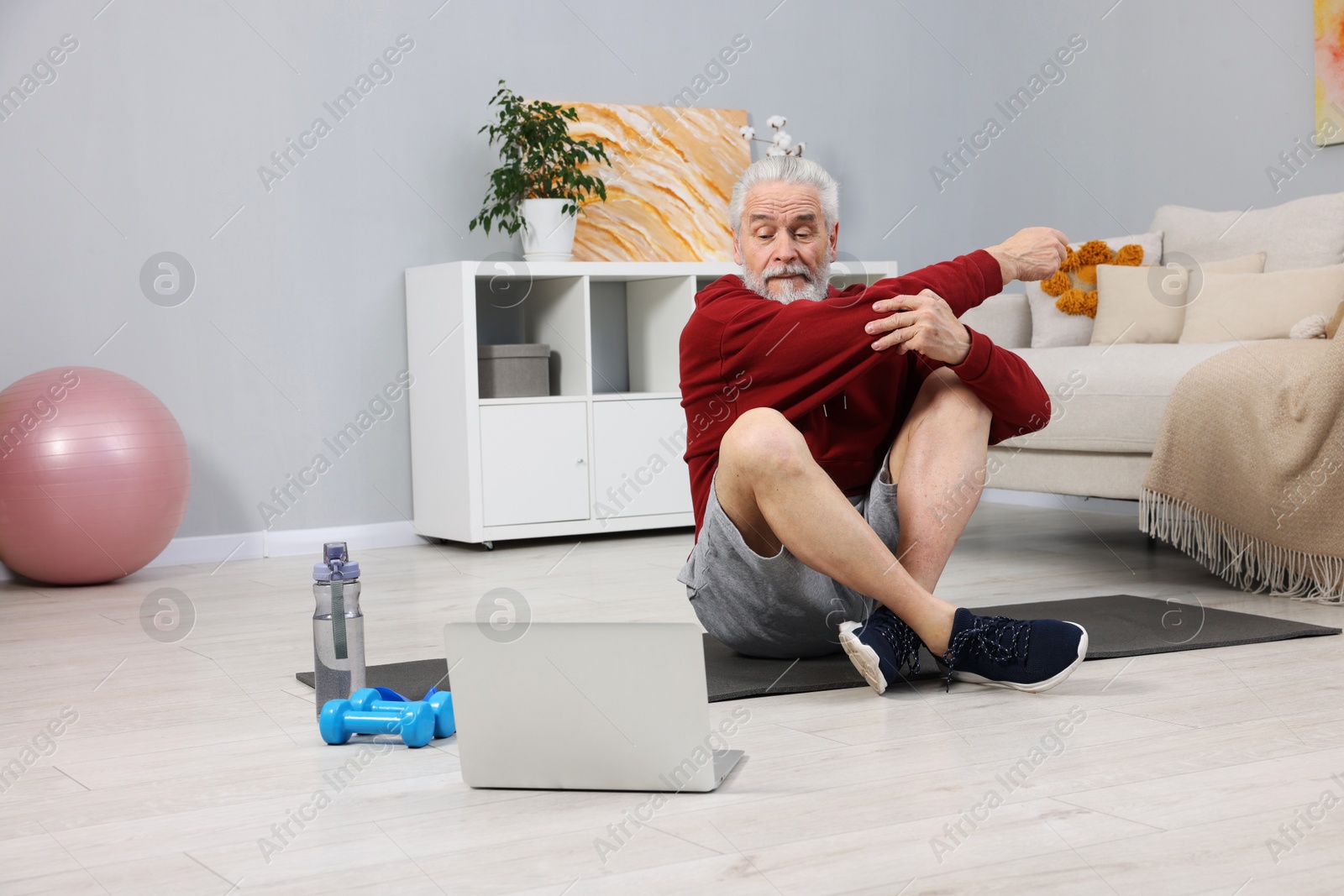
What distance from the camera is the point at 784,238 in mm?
1941

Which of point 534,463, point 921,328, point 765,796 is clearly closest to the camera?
point 765,796

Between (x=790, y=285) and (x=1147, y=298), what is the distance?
69.4 inches

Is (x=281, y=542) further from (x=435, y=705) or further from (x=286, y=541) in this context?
(x=435, y=705)

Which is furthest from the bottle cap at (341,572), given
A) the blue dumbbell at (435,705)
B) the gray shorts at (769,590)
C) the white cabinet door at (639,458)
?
the white cabinet door at (639,458)

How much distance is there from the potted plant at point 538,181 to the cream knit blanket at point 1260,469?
1.93m

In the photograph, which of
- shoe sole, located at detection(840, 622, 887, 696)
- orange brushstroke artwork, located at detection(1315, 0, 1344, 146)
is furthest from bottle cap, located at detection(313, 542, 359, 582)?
orange brushstroke artwork, located at detection(1315, 0, 1344, 146)

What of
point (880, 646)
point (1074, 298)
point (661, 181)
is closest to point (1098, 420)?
point (1074, 298)

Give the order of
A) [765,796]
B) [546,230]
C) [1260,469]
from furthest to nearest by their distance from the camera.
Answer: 1. [546,230]
2. [1260,469]
3. [765,796]

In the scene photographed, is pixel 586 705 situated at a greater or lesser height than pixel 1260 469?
lesser

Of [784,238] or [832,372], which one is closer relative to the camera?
[832,372]

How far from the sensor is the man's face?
194 centimetres

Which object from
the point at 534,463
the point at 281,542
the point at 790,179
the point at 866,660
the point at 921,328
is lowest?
the point at 281,542

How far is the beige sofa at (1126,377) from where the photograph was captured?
8.98ft

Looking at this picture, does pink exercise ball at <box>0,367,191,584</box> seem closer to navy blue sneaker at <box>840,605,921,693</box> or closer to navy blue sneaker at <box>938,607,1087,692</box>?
navy blue sneaker at <box>840,605,921,693</box>
